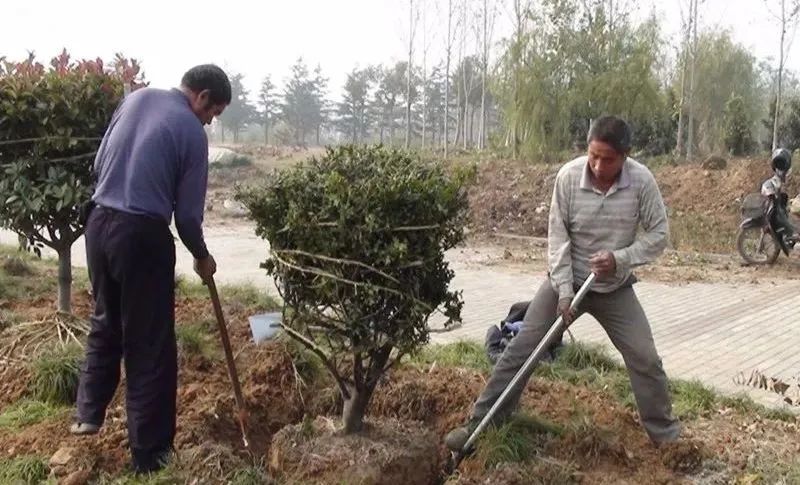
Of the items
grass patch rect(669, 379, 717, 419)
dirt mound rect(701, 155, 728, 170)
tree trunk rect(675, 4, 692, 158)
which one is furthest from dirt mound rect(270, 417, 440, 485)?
tree trunk rect(675, 4, 692, 158)

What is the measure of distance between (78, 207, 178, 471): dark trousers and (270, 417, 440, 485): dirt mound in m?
0.55

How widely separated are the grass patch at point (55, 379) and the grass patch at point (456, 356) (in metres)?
2.01

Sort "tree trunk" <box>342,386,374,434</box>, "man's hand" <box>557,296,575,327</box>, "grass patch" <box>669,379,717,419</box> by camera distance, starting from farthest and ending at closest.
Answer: "grass patch" <box>669,379,717,419</box> → "man's hand" <box>557,296,575,327</box> → "tree trunk" <box>342,386,374,434</box>

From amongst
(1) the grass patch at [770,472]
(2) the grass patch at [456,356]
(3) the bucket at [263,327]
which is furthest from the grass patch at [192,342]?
(1) the grass patch at [770,472]

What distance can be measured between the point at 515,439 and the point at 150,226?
1.95 meters

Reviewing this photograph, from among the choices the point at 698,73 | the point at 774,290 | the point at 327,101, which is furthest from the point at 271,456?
the point at 327,101

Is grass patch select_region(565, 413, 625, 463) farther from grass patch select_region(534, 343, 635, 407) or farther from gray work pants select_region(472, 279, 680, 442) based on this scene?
grass patch select_region(534, 343, 635, 407)

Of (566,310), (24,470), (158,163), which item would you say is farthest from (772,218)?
(24,470)

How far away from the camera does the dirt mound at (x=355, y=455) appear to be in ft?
10.7

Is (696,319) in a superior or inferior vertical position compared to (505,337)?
inferior

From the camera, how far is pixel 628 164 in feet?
12.4

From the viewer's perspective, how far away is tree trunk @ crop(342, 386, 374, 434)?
349 cm

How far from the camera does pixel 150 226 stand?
3.36 metres

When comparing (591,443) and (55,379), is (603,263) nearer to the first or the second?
(591,443)
